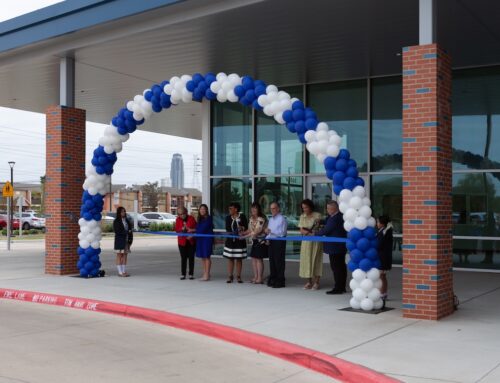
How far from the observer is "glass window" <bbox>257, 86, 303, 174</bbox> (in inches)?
746

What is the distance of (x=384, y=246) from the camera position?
35.8ft

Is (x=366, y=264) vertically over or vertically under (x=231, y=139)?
under

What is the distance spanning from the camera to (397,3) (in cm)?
1152

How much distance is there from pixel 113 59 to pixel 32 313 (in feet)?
25.3

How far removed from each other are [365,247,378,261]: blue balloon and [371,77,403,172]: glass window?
24.5 ft

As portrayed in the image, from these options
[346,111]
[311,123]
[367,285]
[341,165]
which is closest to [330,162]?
[341,165]

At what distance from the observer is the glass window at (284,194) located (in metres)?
18.8

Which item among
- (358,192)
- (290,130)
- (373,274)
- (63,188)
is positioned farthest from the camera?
(63,188)

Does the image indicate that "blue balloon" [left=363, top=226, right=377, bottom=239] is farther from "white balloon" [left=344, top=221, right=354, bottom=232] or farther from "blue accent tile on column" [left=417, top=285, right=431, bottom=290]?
"blue accent tile on column" [left=417, top=285, right=431, bottom=290]

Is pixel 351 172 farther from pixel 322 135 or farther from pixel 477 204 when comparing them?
pixel 477 204

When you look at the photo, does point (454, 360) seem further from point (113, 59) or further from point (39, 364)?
point (113, 59)

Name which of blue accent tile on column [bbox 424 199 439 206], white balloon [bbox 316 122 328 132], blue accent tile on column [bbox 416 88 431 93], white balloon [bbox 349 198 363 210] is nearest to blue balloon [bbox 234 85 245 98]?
white balloon [bbox 316 122 328 132]

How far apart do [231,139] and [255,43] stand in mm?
5903

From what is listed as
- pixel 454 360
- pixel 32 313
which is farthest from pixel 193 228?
pixel 454 360
